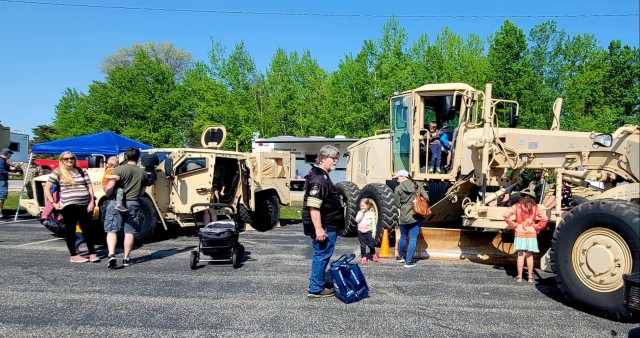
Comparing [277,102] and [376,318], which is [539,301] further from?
[277,102]

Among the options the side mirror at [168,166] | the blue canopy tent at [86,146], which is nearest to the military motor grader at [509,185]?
the side mirror at [168,166]

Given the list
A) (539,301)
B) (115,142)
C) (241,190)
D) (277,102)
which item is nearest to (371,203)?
(241,190)

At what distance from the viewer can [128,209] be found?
26.4 ft

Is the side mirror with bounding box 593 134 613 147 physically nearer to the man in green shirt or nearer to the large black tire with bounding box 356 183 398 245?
the large black tire with bounding box 356 183 398 245

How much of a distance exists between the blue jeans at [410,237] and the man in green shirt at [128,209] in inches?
167

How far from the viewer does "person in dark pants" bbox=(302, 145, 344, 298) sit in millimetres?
5957

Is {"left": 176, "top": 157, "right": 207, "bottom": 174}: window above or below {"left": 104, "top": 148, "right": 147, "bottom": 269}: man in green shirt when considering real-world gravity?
above

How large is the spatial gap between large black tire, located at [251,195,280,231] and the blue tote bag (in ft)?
23.3

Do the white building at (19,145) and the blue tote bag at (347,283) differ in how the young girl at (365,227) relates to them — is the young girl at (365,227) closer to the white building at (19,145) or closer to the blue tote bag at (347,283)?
the blue tote bag at (347,283)

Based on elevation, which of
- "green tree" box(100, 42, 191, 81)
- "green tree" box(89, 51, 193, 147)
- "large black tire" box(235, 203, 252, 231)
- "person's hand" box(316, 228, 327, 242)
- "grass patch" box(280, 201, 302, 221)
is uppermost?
"green tree" box(100, 42, 191, 81)

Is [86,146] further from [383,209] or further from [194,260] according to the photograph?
[383,209]

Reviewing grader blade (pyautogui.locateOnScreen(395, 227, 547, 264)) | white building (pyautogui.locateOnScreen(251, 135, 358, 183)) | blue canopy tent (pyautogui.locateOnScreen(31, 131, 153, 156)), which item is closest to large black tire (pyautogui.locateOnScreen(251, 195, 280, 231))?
grader blade (pyautogui.locateOnScreen(395, 227, 547, 264))

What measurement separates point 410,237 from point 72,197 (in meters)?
5.27

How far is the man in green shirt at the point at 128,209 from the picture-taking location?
7953mm
